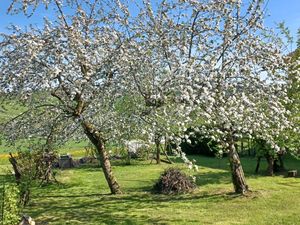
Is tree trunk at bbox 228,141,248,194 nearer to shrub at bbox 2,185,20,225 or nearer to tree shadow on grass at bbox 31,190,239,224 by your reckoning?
tree shadow on grass at bbox 31,190,239,224

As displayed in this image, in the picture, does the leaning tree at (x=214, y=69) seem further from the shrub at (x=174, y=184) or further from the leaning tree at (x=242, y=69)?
the shrub at (x=174, y=184)

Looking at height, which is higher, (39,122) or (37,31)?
(37,31)

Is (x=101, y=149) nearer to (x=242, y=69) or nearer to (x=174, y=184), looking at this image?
(x=174, y=184)

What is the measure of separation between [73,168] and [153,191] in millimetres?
10555

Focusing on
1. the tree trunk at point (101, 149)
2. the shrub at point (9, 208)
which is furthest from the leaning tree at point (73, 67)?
the shrub at point (9, 208)

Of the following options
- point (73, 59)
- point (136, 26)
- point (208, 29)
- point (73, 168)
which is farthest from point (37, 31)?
point (73, 168)

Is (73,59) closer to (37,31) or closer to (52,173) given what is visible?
(37,31)

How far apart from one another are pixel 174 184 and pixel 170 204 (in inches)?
71.6

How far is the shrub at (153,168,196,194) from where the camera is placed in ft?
47.7

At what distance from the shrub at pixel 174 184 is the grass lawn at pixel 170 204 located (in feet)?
1.29

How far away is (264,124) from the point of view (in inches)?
441

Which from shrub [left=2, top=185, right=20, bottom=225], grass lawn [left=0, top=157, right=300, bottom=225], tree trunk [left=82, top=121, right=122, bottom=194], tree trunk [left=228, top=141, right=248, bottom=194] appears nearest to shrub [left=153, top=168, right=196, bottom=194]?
grass lawn [left=0, top=157, right=300, bottom=225]

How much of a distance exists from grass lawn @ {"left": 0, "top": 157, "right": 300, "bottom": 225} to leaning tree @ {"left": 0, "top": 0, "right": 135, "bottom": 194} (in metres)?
2.43

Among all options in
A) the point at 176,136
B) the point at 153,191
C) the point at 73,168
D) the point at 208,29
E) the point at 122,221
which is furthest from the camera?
the point at 73,168
